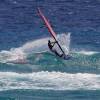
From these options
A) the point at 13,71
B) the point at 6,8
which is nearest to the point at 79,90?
the point at 13,71

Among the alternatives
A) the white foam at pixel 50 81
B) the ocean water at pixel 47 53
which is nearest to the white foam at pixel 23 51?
the ocean water at pixel 47 53

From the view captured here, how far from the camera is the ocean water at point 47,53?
3364 cm

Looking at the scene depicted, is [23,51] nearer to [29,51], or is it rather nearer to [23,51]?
[23,51]

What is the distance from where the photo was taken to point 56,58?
143 feet

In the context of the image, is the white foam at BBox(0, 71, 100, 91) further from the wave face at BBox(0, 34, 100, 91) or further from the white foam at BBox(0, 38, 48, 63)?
the white foam at BBox(0, 38, 48, 63)

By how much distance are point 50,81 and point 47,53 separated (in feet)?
33.2

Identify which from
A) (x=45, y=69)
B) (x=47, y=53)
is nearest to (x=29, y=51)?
(x=47, y=53)

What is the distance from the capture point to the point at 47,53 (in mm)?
45688

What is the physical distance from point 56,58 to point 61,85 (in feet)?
28.7

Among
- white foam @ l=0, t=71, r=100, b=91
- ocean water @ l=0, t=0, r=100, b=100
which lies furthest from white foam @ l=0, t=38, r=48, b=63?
white foam @ l=0, t=71, r=100, b=91

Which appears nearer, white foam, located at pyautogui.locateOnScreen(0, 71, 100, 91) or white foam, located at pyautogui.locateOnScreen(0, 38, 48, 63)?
white foam, located at pyautogui.locateOnScreen(0, 71, 100, 91)

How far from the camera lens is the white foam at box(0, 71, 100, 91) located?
34312mm

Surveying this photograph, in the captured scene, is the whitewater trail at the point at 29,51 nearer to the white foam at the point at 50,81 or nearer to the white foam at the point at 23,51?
the white foam at the point at 23,51

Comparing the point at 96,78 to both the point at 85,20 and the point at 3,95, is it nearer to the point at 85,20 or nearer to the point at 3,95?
the point at 3,95
